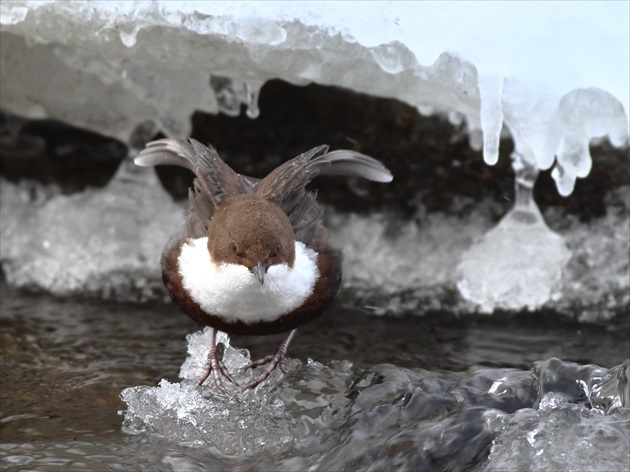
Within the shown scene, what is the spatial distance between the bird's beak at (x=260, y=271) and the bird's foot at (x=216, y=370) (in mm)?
612

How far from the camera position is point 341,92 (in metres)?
5.01

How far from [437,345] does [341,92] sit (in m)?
1.41

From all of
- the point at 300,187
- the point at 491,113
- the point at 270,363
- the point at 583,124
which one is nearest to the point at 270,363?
the point at 270,363

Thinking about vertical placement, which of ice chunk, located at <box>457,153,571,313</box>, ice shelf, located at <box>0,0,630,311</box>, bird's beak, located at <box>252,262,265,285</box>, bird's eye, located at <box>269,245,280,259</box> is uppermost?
ice shelf, located at <box>0,0,630,311</box>

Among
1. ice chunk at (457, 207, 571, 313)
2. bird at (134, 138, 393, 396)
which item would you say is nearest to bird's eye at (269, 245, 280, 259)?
bird at (134, 138, 393, 396)

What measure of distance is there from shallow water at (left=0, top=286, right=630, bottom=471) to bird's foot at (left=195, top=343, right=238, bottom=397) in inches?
1.9

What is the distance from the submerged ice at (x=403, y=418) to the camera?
276cm

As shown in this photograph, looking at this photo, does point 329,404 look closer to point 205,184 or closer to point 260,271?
point 260,271

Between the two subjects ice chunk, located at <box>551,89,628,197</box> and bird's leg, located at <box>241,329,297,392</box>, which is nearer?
bird's leg, located at <box>241,329,297,392</box>

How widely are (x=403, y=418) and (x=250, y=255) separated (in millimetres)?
674

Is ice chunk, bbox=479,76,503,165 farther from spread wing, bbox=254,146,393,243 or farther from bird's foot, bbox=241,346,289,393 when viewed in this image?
bird's foot, bbox=241,346,289,393

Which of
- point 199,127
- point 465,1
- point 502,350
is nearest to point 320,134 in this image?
point 199,127

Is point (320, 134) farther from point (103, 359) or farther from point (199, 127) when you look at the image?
point (103, 359)

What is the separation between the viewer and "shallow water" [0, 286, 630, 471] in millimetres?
2816
